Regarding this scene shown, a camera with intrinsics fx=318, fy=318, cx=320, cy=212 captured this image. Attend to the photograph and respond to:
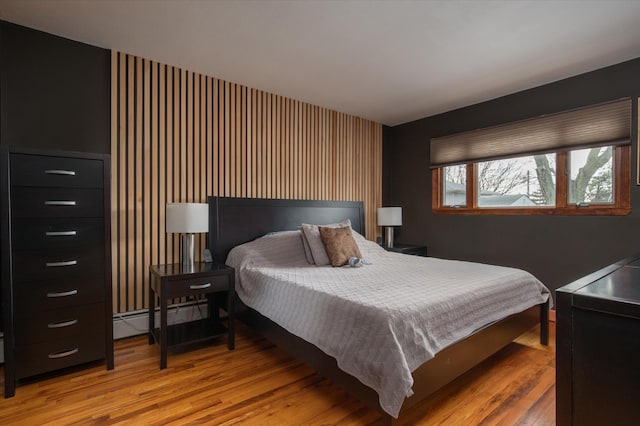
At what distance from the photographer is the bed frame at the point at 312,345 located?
1.73 meters

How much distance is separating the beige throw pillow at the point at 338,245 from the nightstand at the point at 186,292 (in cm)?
92

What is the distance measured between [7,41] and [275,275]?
8.77 feet

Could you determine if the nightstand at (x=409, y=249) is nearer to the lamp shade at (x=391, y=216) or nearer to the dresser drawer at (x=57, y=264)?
the lamp shade at (x=391, y=216)

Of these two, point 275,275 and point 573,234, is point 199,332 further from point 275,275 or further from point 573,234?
point 573,234

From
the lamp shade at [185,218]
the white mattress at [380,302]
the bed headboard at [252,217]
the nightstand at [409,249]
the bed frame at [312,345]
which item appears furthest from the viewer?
the nightstand at [409,249]

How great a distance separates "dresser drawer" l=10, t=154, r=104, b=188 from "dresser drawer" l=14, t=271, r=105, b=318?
645 millimetres

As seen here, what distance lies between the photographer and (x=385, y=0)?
2.10 m

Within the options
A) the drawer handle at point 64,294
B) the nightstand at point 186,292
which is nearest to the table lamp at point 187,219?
the nightstand at point 186,292

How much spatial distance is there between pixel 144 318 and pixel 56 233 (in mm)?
1161

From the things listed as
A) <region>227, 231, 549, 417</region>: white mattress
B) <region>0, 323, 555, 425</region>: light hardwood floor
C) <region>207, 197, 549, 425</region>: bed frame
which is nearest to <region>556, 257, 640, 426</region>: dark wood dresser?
<region>227, 231, 549, 417</region>: white mattress

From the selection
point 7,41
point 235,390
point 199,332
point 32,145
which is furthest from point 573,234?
point 7,41

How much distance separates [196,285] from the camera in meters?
2.53

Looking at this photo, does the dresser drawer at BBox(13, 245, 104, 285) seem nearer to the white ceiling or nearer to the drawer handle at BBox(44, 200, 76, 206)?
the drawer handle at BBox(44, 200, 76, 206)

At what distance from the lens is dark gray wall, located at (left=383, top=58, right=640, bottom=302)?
300 centimetres
